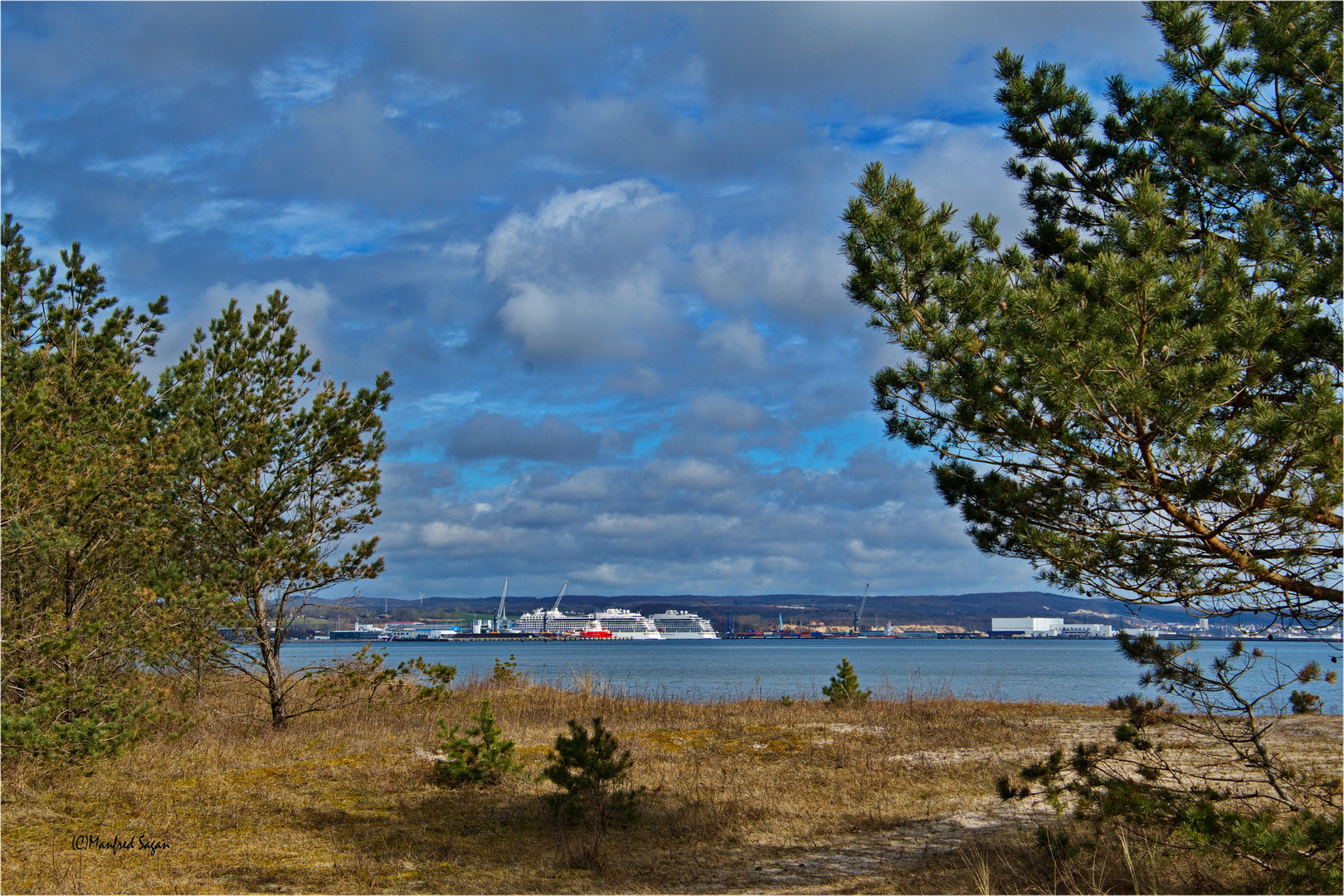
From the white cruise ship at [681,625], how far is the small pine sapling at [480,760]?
159917 millimetres

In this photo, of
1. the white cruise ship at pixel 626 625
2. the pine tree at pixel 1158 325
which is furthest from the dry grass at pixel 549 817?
the white cruise ship at pixel 626 625

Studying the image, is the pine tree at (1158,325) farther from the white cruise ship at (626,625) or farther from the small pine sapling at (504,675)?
the white cruise ship at (626,625)

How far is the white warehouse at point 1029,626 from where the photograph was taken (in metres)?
177

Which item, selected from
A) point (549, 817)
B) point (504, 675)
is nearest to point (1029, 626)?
point (504, 675)

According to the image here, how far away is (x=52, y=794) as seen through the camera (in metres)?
8.56

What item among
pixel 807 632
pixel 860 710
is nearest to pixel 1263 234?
pixel 860 710

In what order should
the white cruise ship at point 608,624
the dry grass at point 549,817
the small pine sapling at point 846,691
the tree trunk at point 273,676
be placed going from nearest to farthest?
the dry grass at point 549,817, the tree trunk at point 273,676, the small pine sapling at point 846,691, the white cruise ship at point 608,624

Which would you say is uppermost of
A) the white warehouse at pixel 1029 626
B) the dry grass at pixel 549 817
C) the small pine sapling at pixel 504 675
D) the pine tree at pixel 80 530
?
the pine tree at pixel 80 530

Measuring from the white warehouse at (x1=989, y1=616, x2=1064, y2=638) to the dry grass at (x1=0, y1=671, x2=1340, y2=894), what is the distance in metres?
178

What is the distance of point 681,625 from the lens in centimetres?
17025

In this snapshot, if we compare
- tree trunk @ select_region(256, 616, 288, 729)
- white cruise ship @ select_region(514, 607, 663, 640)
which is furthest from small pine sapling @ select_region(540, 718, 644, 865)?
white cruise ship @ select_region(514, 607, 663, 640)
